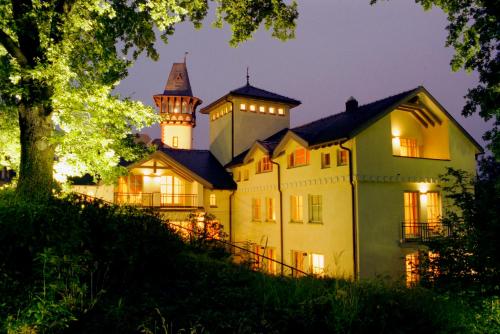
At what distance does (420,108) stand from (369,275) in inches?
362

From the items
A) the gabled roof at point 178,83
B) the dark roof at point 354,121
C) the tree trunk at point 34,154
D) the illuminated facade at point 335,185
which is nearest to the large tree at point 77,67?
the tree trunk at point 34,154

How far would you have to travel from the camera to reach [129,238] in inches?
287

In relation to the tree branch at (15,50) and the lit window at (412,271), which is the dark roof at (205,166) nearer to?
the lit window at (412,271)

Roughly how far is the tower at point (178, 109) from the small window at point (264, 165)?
26.2 metres

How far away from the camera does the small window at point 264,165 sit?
24.6 m

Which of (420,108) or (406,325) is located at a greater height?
(420,108)

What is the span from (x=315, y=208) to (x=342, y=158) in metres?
3.22

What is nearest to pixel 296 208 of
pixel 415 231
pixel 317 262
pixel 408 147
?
pixel 317 262

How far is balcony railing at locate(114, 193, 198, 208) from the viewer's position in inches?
980

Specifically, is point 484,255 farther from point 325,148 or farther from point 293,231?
point 293,231

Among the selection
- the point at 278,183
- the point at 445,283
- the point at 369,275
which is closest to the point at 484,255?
the point at 445,283

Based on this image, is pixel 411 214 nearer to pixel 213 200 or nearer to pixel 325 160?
pixel 325 160

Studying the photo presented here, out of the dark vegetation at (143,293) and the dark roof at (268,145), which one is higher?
the dark roof at (268,145)

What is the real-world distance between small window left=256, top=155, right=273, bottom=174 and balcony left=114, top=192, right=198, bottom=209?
453 cm
